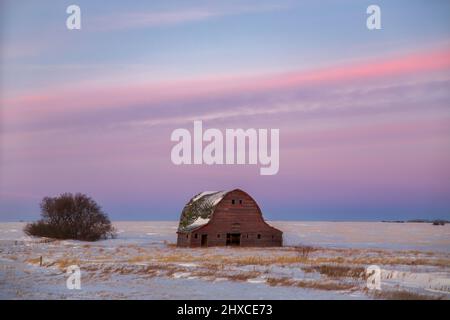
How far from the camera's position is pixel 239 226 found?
45656 millimetres

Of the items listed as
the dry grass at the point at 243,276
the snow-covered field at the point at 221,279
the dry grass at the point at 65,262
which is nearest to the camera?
the snow-covered field at the point at 221,279

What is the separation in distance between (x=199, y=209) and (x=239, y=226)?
4.59 metres

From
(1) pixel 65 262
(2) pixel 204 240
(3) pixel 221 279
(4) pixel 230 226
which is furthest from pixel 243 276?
(4) pixel 230 226

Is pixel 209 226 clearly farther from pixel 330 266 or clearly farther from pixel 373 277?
pixel 373 277

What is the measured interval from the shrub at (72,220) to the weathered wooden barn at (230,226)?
14.7m

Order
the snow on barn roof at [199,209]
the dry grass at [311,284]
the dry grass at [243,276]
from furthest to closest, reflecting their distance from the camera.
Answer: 1. the snow on barn roof at [199,209]
2. the dry grass at [243,276]
3. the dry grass at [311,284]

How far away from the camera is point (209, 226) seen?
1767 inches

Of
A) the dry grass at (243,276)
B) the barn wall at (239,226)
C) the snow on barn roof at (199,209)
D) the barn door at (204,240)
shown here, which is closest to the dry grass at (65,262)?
the dry grass at (243,276)

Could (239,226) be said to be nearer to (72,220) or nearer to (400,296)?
(72,220)

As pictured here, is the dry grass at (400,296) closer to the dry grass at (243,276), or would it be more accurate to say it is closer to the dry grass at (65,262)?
the dry grass at (243,276)

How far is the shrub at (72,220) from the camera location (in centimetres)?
5728

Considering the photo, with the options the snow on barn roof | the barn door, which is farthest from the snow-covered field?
the snow on barn roof
